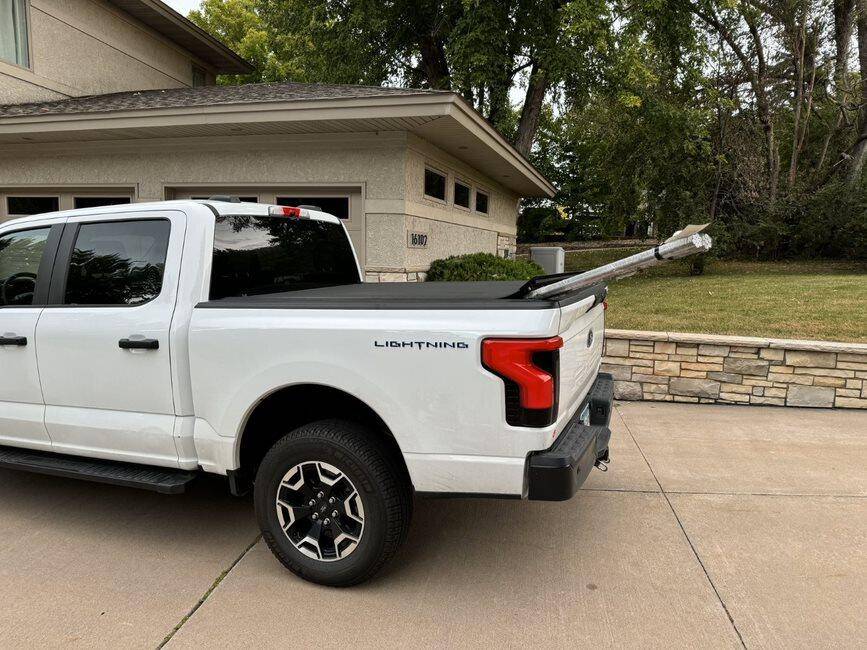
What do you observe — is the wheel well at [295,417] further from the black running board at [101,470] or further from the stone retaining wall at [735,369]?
the stone retaining wall at [735,369]

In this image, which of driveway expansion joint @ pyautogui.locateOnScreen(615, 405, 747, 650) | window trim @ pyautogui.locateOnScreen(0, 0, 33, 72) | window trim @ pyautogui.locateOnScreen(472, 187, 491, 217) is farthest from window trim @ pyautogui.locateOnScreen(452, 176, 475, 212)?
window trim @ pyautogui.locateOnScreen(0, 0, 33, 72)

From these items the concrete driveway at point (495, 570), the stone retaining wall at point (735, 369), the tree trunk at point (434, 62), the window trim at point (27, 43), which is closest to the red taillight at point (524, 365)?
the concrete driveway at point (495, 570)

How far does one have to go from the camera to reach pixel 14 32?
→ 11555 mm

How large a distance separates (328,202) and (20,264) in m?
6.23

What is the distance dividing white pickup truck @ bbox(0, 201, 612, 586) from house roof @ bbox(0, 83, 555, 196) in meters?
4.59

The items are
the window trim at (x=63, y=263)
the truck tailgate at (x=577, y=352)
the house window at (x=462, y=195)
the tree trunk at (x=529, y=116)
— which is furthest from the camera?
the tree trunk at (x=529, y=116)

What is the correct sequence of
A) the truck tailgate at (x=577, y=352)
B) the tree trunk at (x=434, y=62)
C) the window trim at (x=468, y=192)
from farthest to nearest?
the tree trunk at (x=434, y=62) < the window trim at (x=468, y=192) < the truck tailgate at (x=577, y=352)

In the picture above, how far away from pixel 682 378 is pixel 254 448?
15.2ft

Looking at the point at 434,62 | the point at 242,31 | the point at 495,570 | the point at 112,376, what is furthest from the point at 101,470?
the point at 242,31

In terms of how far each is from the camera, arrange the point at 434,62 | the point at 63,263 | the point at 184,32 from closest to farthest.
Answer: the point at 63,263 → the point at 184,32 → the point at 434,62

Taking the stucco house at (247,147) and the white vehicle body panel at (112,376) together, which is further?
the stucco house at (247,147)

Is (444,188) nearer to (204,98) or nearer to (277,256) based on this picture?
(204,98)

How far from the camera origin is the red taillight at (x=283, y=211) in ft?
12.6

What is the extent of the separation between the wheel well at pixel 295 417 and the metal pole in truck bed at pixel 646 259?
100 cm
